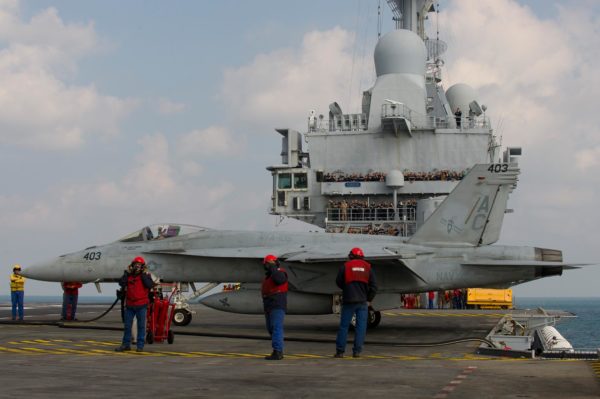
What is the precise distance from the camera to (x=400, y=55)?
50.8 metres

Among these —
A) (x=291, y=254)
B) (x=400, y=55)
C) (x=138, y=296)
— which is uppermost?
(x=400, y=55)

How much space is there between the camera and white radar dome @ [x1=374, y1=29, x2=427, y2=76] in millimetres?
50938

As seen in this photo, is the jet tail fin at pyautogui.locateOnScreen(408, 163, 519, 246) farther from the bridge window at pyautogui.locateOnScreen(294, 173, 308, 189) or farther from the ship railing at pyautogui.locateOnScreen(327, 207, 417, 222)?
the bridge window at pyautogui.locateOnScreen(294, 173, 308, 189)

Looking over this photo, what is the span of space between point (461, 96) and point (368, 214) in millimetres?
12340

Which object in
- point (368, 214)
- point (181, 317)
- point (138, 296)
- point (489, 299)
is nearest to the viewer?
point (138, 296)

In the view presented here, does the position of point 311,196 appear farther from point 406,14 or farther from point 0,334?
point 0,334

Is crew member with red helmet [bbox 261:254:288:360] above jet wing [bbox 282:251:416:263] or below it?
below

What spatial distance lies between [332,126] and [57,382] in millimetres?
41907

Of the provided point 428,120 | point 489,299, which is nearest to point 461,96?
point 428,120

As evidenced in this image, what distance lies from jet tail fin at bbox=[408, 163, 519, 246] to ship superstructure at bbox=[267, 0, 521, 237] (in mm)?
25678

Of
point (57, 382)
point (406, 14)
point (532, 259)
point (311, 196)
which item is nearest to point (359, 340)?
point (57, 382)

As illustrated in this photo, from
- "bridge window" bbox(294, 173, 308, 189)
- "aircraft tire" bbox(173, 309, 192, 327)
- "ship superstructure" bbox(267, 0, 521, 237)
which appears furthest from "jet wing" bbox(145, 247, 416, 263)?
"bridge window" bbox(294, 173, 308, 189)

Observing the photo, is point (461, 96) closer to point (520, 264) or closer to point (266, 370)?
point (520, 264)

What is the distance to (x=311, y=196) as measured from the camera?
4991cm
